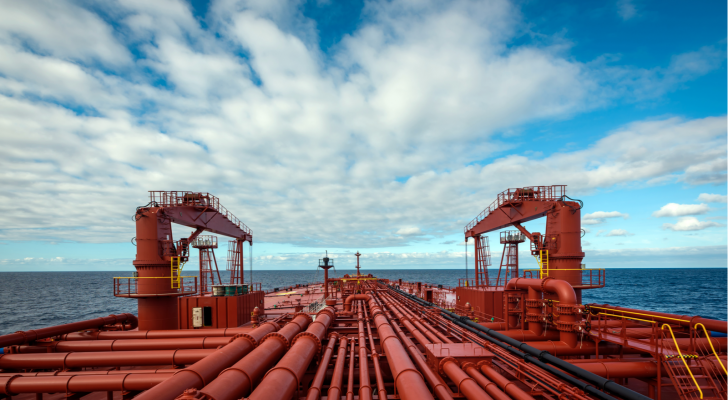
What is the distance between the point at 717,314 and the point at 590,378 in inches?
2665

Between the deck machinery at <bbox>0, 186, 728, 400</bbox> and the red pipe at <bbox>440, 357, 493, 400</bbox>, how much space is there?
5cm

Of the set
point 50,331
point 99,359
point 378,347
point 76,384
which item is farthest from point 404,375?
point 50,331

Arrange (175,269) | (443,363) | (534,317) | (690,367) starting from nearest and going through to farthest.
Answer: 1. (443,363)
2. (690,367)
3. (534,317)
4. (175,269)

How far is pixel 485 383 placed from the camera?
328 inches

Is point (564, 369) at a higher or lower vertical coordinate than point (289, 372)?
lower

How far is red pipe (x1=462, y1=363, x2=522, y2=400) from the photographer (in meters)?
7.51

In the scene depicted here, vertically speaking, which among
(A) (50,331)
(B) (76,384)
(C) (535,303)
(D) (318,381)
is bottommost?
(B) (76,384)

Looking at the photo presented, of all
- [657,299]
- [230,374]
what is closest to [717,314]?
[657,299]

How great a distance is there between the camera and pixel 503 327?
2045cm

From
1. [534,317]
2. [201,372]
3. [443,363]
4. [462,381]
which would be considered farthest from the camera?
[534,317]

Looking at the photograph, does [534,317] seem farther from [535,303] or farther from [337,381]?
[337,381]

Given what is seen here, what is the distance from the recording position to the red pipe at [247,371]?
22.5 feet

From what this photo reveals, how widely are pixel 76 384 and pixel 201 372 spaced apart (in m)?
7.03

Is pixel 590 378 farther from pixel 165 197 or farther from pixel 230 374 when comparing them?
pixel 165 197
